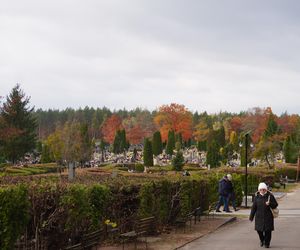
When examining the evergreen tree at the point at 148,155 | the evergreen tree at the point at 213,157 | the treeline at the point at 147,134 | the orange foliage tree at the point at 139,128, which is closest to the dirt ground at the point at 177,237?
the treeline at the point at 147,134

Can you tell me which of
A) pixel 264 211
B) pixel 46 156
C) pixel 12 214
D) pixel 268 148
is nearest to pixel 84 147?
pixel 46 156

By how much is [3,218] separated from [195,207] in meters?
11.0

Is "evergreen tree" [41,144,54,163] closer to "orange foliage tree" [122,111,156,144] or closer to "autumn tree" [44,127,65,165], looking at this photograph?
"autumn tree" [44,127,65,165]

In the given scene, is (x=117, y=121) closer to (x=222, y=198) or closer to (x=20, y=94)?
(x=20, y=94)

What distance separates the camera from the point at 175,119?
104 m

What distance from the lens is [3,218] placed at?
773 centimetres

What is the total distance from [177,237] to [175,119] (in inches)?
3531

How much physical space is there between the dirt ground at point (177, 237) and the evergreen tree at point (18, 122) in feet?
155

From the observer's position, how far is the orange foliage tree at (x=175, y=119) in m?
102

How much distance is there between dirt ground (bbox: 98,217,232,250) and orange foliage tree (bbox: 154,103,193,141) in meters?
84.0

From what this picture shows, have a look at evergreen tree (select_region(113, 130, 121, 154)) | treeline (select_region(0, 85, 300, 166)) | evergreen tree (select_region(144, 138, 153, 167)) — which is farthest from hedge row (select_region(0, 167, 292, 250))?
evergreen tree (select_region(113, 130, 121, 154))

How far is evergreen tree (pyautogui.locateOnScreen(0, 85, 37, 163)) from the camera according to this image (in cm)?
6200

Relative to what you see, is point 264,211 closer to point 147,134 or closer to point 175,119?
point 175,119

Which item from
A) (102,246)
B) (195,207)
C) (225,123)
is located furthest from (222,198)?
(225,123)
